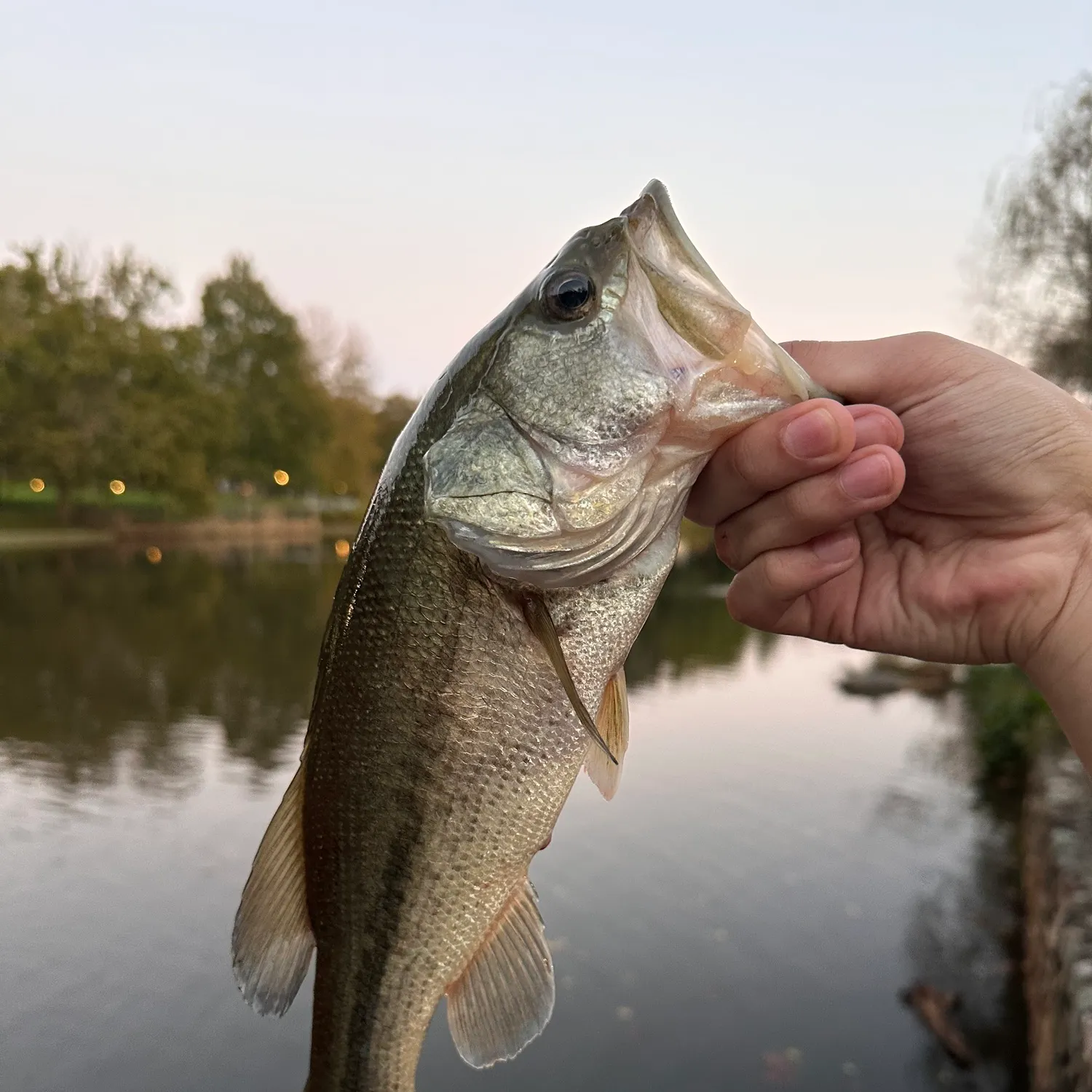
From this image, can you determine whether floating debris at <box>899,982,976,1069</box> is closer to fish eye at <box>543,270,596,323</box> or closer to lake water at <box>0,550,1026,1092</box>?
lake water at <box>0,550,1026,1092</box>

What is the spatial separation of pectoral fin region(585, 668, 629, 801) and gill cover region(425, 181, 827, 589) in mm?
331

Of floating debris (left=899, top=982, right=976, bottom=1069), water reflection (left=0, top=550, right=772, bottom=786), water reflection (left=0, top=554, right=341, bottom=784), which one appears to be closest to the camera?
floating debris (left=899, top=982, right=976, bottom=1069)

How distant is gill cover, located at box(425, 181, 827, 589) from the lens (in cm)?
169

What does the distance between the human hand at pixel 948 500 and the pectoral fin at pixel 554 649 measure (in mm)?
567

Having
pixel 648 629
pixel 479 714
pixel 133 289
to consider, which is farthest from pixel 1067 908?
pixel 133 289

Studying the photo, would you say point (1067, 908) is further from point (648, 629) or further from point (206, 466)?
point (206, 466)

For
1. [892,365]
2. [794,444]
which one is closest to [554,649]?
[794,444]

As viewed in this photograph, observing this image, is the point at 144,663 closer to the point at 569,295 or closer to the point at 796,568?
the point at 796,568

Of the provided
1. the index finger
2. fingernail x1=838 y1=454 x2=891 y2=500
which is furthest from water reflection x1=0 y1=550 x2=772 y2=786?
fingernail x1=838 y1=454 x2=891 y2=500

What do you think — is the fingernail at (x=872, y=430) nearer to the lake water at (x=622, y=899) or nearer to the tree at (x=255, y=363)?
the lake water at (x=622, y=899)

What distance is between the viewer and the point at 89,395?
134 ft

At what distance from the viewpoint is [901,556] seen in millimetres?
2455

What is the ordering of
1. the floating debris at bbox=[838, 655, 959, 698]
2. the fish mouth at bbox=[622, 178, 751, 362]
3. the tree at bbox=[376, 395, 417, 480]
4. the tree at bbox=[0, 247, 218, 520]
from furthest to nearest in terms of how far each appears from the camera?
the tree at bbox=[376, 395, 417, 480] < the tree at bbox=[0, 247, 218, 520] < the floating debris at bbox=[838, 655, 959, 698] < the fish mouth at bbox=[622, 178, 751, 362]

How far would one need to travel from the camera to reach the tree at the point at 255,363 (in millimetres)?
54125
